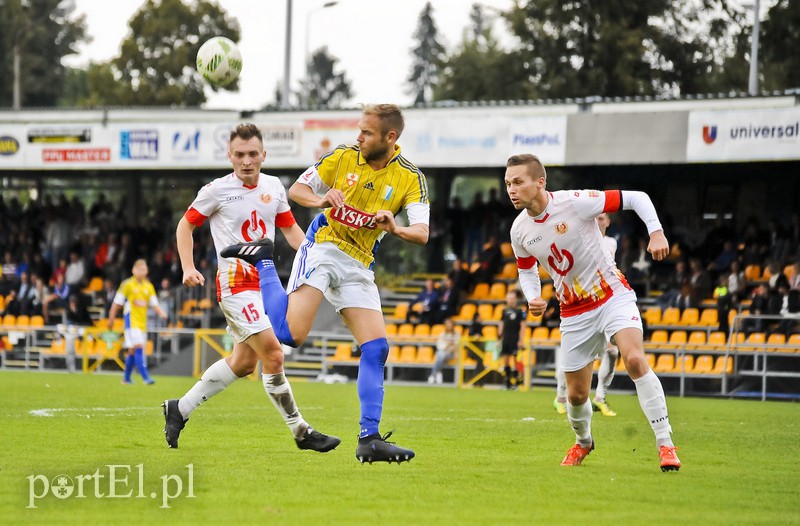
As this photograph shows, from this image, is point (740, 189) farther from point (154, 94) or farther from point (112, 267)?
point (154, 94)

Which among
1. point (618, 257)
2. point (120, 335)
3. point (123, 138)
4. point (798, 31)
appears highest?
point (798, 31)

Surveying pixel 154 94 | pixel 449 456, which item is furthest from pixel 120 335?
pixel 154 94

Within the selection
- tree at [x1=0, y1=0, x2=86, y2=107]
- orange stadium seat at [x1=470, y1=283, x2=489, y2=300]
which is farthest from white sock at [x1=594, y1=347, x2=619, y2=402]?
tree at [x1=0, y1=0, x2=86, y2=107]

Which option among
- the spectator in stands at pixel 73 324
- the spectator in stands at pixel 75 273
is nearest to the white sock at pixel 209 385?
the spectator in stands at pixel 73 324

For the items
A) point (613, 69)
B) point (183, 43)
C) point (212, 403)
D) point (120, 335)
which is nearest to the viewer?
point (212, 403)

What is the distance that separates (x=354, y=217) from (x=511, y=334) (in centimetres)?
1509

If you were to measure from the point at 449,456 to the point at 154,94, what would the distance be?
48.5 m

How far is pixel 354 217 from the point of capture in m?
8.37

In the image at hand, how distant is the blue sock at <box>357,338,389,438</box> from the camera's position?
8250mm

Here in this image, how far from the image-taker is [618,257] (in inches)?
1054

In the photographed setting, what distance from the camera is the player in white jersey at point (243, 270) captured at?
9211 millimetres

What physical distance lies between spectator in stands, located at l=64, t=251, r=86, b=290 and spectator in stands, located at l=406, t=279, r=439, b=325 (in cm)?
921

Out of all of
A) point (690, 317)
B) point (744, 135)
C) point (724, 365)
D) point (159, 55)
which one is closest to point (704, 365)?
point (724, 365)

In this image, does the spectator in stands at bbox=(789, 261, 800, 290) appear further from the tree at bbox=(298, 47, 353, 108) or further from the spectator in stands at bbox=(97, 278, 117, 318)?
the tree at bbox=(298, 47, 353, 108)
